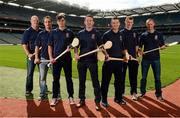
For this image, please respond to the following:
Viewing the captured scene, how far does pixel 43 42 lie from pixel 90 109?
2.53m

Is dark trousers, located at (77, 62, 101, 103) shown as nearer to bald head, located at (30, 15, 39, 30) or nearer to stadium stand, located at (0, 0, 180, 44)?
bald head, located at (30, 15, 39, 30)

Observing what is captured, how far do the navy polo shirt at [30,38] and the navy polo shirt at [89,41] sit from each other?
2.06 metres

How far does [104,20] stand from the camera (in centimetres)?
8481

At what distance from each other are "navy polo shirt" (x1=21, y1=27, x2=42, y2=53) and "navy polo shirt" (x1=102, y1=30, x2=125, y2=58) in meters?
2.50

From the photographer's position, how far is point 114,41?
908cm

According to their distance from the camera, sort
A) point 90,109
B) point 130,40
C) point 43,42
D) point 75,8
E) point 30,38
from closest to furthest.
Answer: point 90,109 < point 43,42 < point 130,40 < point 30,38 < point 75,8

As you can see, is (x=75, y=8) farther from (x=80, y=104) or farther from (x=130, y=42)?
(x=80, y=104)

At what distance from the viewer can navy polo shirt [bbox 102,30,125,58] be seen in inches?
358

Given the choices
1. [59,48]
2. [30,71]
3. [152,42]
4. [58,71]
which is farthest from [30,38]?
[152,42]

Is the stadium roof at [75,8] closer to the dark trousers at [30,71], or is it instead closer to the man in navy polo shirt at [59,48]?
the dark trousers at [30,71]

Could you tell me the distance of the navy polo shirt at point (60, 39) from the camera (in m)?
9.00

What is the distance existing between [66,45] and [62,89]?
3156mm

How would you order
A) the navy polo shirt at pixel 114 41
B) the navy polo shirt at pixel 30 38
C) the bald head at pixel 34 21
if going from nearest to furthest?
the navy polo shirt at pixel 114 41
the bald head at pixel 34 21
the navy polo shirt at pixel 30 38

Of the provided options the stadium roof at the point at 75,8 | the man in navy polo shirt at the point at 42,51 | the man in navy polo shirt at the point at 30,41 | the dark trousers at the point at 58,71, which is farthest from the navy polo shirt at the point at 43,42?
the stadium roof at the point at 75,8
